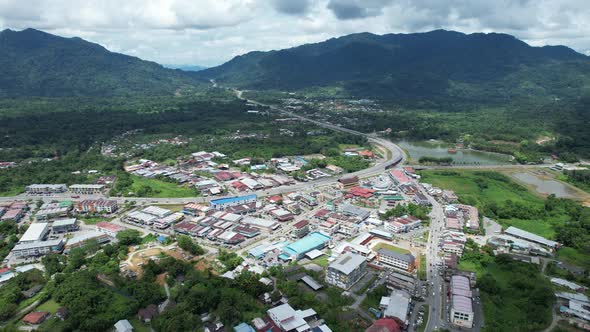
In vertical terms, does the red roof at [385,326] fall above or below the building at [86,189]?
above

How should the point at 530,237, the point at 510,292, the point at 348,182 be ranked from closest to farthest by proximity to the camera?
the point at 510,292 < the point at 530,237 < the point at 348,182

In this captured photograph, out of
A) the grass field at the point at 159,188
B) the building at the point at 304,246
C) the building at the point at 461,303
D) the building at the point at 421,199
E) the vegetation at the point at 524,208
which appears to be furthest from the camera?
the grass field at the point at 159,188

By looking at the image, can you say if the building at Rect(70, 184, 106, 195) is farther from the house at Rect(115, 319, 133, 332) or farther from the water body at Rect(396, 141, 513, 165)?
the water body at Rect(396, 141, 513, 165)

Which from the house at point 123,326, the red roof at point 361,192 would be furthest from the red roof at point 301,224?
the house at point 123,326

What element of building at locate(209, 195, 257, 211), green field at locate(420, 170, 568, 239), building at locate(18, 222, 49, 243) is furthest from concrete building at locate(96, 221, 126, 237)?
green field at locate(420, 170, 568, 239)

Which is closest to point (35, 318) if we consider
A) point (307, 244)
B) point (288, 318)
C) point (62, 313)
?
point (62, 313)

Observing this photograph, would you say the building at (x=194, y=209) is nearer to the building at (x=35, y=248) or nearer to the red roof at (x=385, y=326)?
the building at (x=35, y=248)

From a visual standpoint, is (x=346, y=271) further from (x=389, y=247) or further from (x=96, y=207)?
(x=96, y=207)
